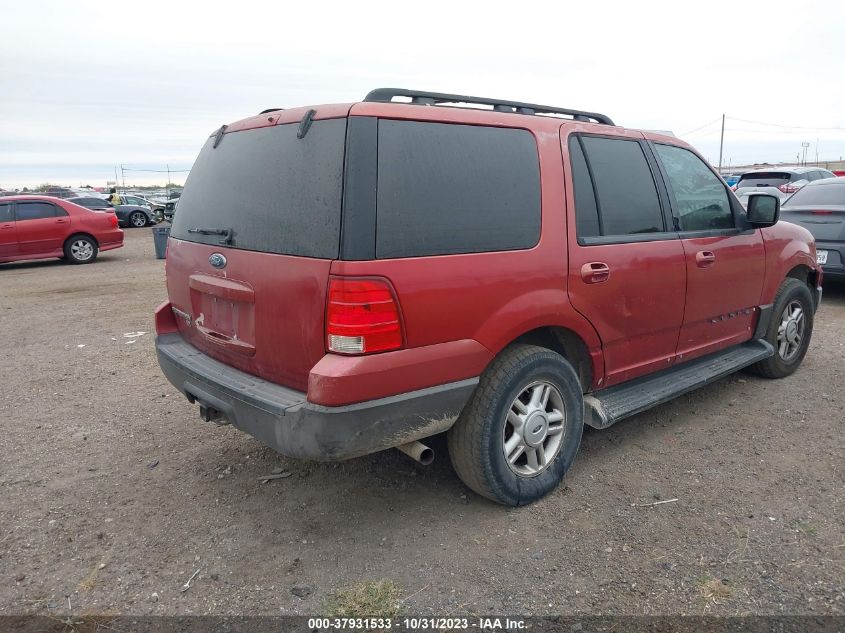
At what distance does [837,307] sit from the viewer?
771 centimetres

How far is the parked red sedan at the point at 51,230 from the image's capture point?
13.1 metres

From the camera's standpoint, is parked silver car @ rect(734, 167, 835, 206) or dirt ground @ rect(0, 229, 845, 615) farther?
parked silver car @ rect(734, 167, 835, 206)

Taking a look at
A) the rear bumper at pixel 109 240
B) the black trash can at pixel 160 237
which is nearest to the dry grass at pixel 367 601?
the black trash can at pixel 160 237

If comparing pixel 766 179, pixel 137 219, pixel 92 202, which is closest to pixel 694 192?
pixel 766 179

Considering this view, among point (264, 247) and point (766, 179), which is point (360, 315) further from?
point (766, 179)

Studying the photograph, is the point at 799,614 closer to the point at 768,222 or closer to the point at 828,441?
the point at 828,441

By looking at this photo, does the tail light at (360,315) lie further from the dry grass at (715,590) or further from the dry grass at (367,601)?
the dry grass at (715,590)

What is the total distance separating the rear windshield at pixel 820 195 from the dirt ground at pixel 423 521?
15.1 ft

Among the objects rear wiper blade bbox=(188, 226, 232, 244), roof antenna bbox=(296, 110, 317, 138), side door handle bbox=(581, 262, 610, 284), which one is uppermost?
roof antenna bbox=(296, 110, 317, 138)

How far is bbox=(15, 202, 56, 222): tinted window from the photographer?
13219 mm

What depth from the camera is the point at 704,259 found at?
3945 millimetres

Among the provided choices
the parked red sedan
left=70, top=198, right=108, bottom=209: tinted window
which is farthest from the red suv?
left=70, top=198, right=108, bottom=209: tinted window

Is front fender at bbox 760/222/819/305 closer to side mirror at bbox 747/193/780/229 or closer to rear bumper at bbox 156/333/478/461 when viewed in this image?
side mirror at bbox 747/193/780/229

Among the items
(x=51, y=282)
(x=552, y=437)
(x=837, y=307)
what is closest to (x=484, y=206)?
(x=552, y=437)
